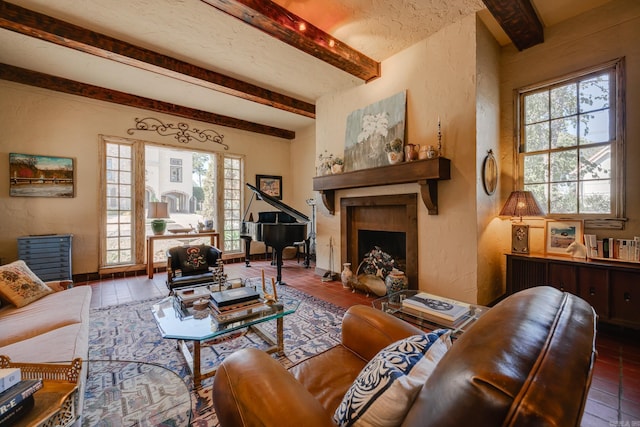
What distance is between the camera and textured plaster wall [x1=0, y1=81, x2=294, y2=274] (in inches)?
148

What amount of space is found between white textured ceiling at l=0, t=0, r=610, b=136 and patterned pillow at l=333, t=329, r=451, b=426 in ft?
9.86

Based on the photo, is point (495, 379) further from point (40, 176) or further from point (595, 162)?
point (40, 176)

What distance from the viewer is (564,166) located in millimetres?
2855

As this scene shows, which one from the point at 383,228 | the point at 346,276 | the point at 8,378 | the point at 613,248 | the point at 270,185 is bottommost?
the point at 346,276

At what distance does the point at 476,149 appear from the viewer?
275cm

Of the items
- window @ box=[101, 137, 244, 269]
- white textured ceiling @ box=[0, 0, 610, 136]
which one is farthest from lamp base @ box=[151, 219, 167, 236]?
white textured ceiling @ box=[0, 0, 610, 136]

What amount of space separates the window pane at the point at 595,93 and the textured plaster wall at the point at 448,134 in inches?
44.3

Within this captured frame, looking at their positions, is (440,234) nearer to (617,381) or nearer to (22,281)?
(617,381)

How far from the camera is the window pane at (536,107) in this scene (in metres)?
2.97

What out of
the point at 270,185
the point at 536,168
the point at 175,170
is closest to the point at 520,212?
the point at 536,168

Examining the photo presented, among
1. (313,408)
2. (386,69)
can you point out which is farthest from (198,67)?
(313,408)

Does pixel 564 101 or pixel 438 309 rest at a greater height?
pixel 564 101

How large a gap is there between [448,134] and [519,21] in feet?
4.09

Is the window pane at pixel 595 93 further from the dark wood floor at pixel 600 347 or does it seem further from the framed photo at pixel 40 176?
the framed photo at pixel 40 176
